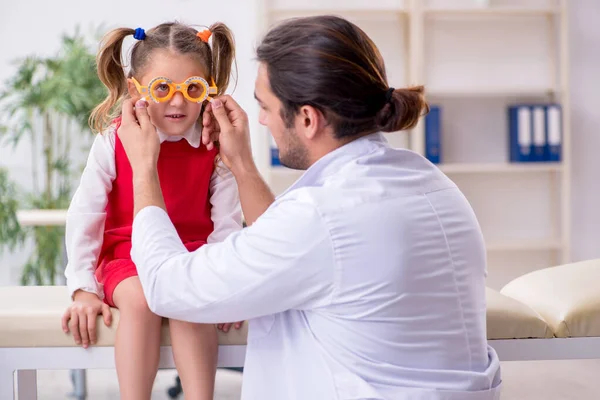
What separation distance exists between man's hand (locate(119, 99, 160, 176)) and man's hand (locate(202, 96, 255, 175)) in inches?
5.5

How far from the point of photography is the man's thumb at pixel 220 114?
1664 millimetres

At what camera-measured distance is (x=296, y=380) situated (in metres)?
1.41

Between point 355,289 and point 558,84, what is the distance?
3659 mm

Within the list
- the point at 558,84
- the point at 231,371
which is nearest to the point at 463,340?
the point at 231,371

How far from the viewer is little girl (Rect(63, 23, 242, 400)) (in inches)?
63.7

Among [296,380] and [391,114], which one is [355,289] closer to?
[296,380]

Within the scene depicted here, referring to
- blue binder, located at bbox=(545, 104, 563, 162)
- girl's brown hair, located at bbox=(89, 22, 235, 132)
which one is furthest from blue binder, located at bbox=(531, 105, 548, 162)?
girl's brown hair, located at bbox=(89, 22, 235, 132)

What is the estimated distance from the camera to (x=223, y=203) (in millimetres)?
1907

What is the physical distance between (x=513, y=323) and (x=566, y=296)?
0.19 meters

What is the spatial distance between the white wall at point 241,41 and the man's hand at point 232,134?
2955mm

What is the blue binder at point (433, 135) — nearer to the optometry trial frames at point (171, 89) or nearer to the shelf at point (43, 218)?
the shelf at point (43, 218)

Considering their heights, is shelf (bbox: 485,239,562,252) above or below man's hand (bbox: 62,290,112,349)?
below

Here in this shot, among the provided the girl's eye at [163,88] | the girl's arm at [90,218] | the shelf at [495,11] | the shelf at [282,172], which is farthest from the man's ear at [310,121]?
the shelf at [495,11]

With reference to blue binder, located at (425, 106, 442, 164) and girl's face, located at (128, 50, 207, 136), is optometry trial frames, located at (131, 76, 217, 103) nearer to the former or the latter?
girl's face, located at (128, 50, 207, 136)
